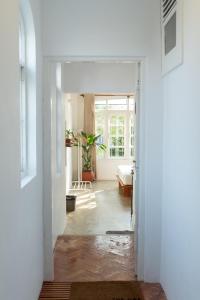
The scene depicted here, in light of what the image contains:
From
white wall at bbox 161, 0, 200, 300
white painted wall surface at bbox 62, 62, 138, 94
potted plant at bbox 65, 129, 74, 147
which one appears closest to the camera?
white wall at bbox 161, 0, 200, 300

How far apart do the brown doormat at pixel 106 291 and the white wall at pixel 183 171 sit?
0.30 meters

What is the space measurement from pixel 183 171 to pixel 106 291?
1.48m

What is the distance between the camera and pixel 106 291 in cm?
A: 316

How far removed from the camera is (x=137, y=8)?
318 cm

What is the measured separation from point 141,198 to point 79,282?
41.1 inches

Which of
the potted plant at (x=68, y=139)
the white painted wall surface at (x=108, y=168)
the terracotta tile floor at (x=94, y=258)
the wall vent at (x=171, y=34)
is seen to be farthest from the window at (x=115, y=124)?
the wall vent at (x=171, y=34)

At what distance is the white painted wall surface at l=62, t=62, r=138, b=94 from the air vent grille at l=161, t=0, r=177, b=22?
87.2 inches

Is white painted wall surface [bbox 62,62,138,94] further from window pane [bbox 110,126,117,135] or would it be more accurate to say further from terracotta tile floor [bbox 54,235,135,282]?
window pane [bbox 110,126,117,135]

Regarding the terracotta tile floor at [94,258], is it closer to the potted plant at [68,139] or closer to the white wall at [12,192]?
the white wall at [12,192]

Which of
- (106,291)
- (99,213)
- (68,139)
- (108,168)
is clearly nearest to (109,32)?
(106,291)

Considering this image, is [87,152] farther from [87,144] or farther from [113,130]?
[113,130]

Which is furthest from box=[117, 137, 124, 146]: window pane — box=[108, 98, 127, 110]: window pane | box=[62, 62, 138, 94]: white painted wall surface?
box=[62, 62, 138, 94]: white painted wall surface

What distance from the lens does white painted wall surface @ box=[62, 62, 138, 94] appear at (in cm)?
521

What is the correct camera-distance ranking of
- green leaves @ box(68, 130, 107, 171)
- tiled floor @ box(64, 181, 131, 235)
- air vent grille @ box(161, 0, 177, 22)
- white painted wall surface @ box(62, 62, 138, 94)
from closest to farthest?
air vent grille @ box(161, 0, 177, 22)
white painted wall surface @ box(62, 62, 138, 94)
tiled floor @ box(64, 181, 131, 235)
green leaves @ box(68, 130, 107, 171)
